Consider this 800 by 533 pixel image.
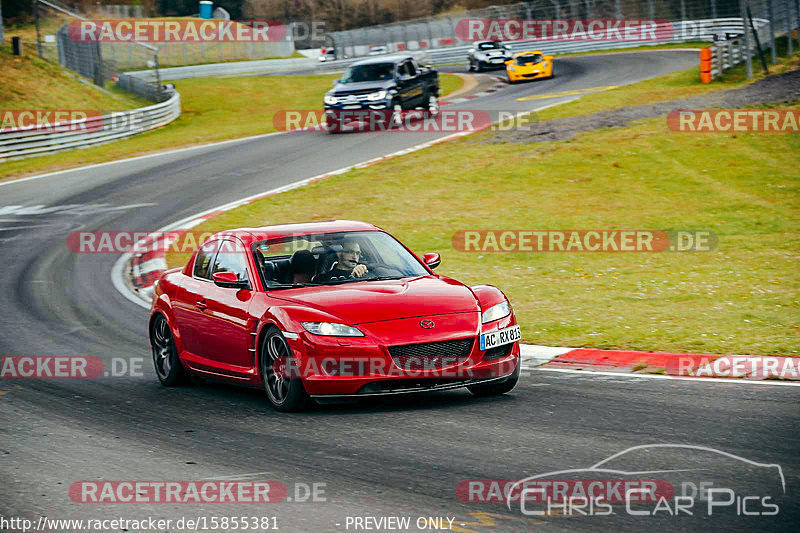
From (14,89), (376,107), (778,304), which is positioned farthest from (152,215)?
(14,89)

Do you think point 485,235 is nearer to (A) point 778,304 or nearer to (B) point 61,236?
(A) point 778,304

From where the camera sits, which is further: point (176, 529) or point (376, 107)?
point (376, 107)

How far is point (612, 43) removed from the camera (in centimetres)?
6022

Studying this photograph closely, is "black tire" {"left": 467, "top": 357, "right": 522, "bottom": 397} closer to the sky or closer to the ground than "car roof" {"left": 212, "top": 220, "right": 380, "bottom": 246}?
closer to the ground

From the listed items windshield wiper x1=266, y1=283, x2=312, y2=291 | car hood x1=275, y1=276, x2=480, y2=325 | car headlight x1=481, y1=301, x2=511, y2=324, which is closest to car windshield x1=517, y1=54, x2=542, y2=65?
car hood x1=275, y1=276, x2=480, y2=325

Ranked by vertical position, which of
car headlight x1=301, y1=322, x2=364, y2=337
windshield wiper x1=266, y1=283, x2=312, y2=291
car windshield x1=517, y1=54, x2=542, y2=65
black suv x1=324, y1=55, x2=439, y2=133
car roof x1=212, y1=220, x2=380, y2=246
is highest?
car windshield x1=517, y1=54, x2=542, y2=65

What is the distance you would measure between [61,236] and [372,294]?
43.5 ft

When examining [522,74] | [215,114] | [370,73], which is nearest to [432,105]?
[370,73]

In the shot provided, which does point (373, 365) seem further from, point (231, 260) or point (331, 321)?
point (231, 260)

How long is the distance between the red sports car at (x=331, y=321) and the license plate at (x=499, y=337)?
0.04ft

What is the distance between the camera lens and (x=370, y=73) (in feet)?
103

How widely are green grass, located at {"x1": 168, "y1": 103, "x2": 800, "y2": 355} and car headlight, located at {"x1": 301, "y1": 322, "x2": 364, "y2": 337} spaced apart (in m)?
3.73

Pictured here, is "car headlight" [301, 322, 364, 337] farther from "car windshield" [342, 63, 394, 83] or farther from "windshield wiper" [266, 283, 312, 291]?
"car windshield" [342, 63, 394, 83]

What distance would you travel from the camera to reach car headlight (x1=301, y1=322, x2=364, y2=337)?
7.82 m
